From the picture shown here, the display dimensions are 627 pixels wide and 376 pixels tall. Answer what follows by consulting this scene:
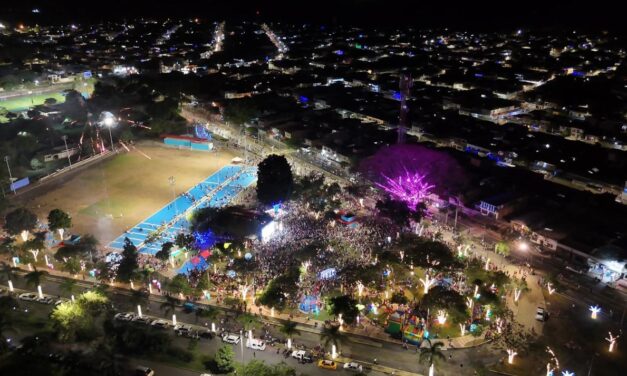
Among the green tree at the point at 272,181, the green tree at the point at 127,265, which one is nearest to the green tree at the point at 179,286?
the green tree at the point at 127,265

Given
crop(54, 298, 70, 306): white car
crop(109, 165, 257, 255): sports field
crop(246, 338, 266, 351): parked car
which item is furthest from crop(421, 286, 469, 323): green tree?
crop(54, 298, 70, 306): white car

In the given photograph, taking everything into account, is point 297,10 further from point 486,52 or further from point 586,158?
Answer: point 586,158

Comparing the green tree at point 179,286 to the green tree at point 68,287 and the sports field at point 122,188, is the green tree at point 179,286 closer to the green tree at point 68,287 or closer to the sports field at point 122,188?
the green tree at point 68,287

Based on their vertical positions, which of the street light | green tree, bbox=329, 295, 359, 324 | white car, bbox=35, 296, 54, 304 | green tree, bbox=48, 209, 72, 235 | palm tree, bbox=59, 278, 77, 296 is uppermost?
the street light

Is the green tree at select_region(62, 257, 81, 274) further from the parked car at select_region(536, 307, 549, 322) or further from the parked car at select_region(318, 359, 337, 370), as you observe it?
the parked car at select_region(536, 307, 549, 322)

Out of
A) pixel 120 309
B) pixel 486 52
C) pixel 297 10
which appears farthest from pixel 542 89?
pixel 297 10

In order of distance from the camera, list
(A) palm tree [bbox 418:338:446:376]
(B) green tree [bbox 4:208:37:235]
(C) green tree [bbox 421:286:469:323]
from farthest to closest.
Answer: (B) green tree [bbox 4:208:37:235]
(C) green tree [bbox 421:286:469:323]
(A) palm tree [bbox 418:338:446:376]
